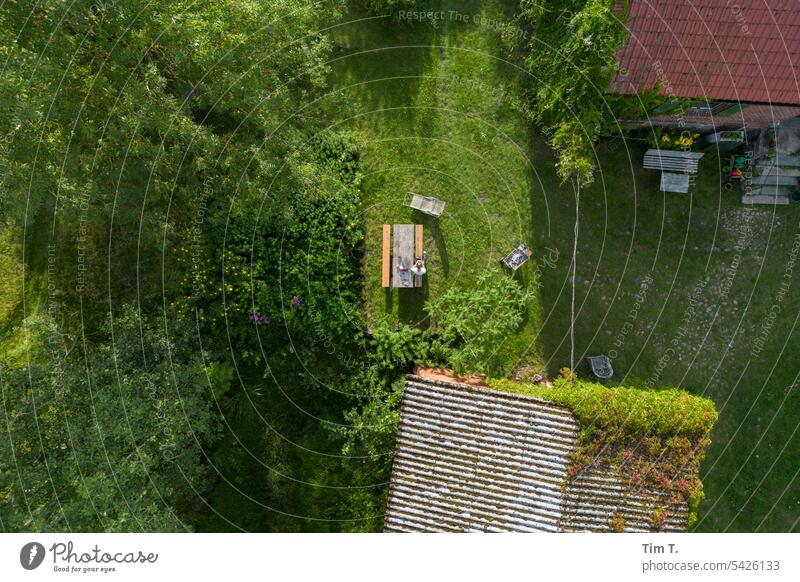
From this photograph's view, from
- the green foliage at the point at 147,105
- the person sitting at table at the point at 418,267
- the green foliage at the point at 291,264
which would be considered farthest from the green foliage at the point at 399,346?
the green foliage at the point at 147,105

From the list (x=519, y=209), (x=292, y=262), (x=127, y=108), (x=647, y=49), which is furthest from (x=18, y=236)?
(x=647, y=49)

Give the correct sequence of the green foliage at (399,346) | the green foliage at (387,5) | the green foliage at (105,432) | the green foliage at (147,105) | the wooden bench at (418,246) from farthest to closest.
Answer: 1. the green foliage at (387,5)
2. the wooden bench at (418,246)
3. the green foliage at (399,346)
4. the green foliage at (105,432)
5. the green foliage at (147,105)

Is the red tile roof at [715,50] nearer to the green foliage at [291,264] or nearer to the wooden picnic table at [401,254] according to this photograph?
the wooden picnic table at [401,254]

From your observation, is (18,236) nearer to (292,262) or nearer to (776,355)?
(292,262)

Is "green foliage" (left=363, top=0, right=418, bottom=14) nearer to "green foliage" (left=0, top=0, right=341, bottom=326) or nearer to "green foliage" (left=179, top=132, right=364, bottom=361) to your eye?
"green foliage" (left=0, top=0, right=341, bottom=326)

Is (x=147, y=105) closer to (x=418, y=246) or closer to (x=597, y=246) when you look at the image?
(x=418, y=246)

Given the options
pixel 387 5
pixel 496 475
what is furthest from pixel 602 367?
pixel 387 5

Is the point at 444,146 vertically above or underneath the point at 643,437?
above
